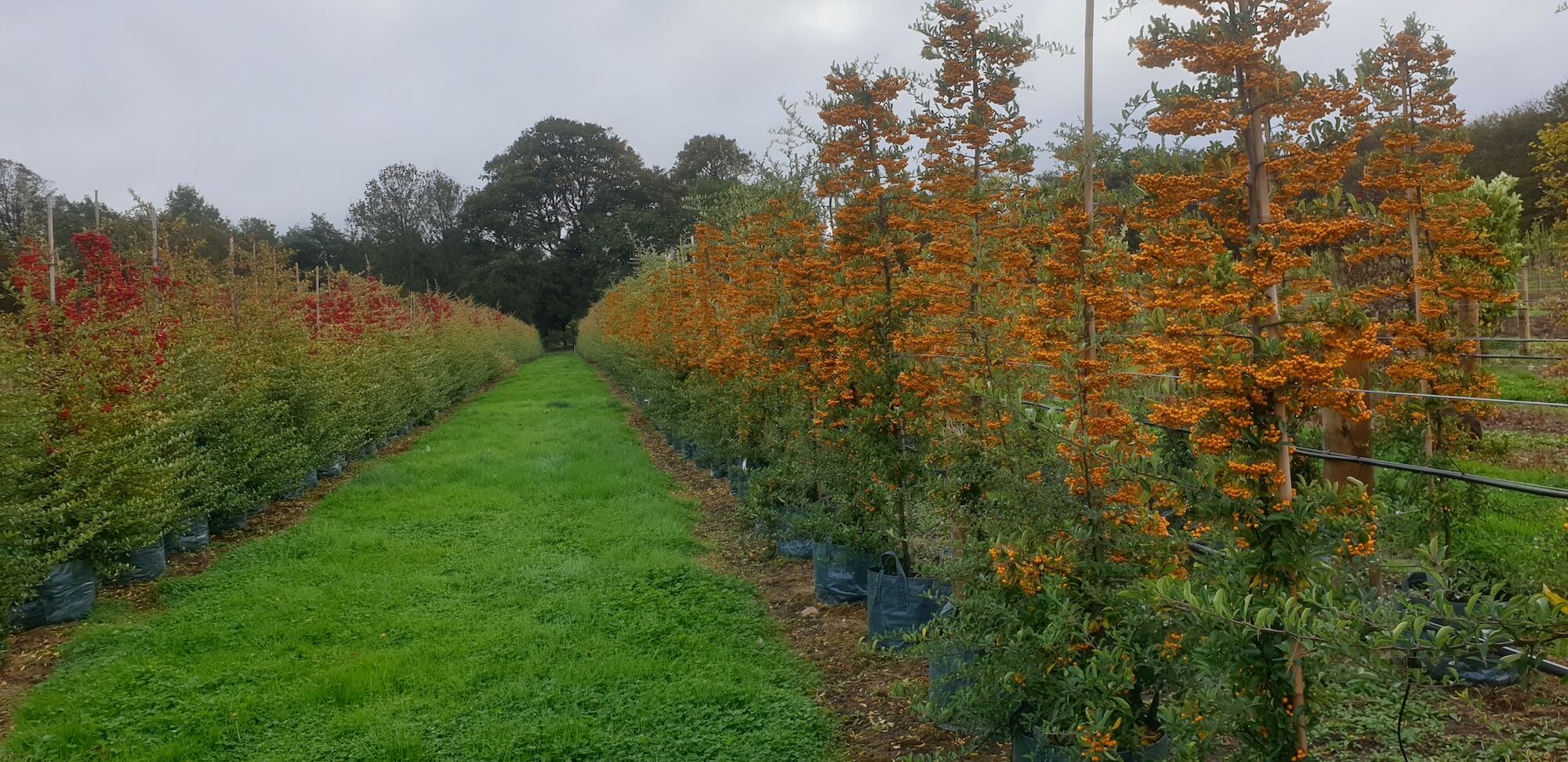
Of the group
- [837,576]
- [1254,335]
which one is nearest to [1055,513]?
[1254,335]

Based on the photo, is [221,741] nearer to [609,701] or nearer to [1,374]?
[609,701]

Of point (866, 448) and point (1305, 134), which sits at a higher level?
point (1305, 134)

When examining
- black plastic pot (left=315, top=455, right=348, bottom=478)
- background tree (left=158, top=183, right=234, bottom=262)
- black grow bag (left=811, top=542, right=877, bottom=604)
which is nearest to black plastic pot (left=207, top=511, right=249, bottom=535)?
black plastic pot (left=315, top=455, right=348, bottom=478)

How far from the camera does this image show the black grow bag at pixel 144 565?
5918mm

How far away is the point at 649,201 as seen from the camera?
43094mm

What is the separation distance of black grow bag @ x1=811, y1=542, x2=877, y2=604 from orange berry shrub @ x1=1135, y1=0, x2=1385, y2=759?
282 cm

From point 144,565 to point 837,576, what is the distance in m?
4.75

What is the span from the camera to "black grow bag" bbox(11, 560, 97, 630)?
5127 millimetres

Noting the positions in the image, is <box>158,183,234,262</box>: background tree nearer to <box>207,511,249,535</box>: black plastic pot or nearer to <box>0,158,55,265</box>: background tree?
<box>0,158,55,265</box>: background tree

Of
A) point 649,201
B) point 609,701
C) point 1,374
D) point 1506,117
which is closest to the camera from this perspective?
point 609,701

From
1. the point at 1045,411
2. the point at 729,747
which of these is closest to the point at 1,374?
the point at 729,747

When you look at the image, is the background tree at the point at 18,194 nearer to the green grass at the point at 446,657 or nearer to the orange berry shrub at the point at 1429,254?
the green grass at the point at 446,657

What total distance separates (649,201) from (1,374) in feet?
130

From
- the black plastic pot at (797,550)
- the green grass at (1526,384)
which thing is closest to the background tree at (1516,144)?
the green grass at (1526,384)
